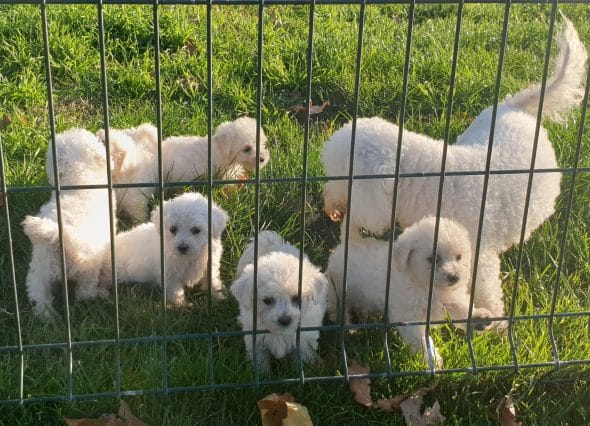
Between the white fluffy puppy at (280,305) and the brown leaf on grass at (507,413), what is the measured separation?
29.6 inches

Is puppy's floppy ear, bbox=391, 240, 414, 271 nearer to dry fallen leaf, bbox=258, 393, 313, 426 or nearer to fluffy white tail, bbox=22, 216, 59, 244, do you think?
dry fallen leaf, bbox=258, 393, 313, 426

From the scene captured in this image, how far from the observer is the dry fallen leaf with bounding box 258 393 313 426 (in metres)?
3.06

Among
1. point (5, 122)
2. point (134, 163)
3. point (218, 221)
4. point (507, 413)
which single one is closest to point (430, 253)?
point (507, 413)

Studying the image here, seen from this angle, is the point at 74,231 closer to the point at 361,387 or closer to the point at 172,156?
the point at 172,156

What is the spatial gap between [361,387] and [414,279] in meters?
0.57

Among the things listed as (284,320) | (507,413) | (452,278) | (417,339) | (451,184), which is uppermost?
(451,184)

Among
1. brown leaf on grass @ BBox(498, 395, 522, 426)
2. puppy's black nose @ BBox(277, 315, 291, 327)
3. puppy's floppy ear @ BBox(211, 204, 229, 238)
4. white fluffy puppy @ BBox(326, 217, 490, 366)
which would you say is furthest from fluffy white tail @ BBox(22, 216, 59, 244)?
brown leaf on grass @ BBox(498, 395, 522, 426)

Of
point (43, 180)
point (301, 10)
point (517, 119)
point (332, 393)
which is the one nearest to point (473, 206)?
point (517, 119)

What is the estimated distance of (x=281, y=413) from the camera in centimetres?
308

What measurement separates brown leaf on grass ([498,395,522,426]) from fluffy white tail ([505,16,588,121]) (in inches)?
69.7

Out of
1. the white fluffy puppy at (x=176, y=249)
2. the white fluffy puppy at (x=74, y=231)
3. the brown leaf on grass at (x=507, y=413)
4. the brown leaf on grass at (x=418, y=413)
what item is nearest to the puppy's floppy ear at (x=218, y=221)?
the white fluffy puppy at (x=176, y=249)

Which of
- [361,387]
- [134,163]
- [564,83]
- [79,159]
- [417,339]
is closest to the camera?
[361,387]

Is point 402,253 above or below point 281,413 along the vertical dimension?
above

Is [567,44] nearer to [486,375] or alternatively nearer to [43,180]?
[486,375]
